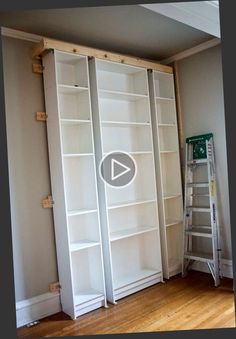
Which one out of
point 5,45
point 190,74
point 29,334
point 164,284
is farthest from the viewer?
point 190,74

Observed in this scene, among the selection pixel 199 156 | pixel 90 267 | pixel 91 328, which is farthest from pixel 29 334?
pixel 199 156

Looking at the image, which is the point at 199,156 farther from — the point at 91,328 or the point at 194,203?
the point at 91,328

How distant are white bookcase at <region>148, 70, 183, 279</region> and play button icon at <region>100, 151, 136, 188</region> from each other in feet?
1.11

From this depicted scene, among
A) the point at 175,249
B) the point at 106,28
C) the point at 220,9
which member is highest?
the point at 106,28

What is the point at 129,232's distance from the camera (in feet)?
11.0

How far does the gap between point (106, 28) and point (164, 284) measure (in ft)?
9.59

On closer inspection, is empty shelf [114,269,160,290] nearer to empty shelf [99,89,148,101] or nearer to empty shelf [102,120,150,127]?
empty shelf [102,120,150,127]

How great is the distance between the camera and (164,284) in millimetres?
3367

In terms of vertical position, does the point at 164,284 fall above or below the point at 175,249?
below

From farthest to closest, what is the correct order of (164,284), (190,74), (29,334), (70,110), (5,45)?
(190,74) → (164,284) → (70,110) → (5,45) → (29,334)

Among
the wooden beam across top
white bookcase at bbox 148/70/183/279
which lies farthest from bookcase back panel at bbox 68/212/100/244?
the wooden beam across top

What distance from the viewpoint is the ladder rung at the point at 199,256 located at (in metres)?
3.28

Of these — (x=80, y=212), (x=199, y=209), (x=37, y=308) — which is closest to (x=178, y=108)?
(x=199, y=209)

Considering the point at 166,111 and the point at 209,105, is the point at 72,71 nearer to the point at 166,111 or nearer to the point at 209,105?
the point at 166,111
